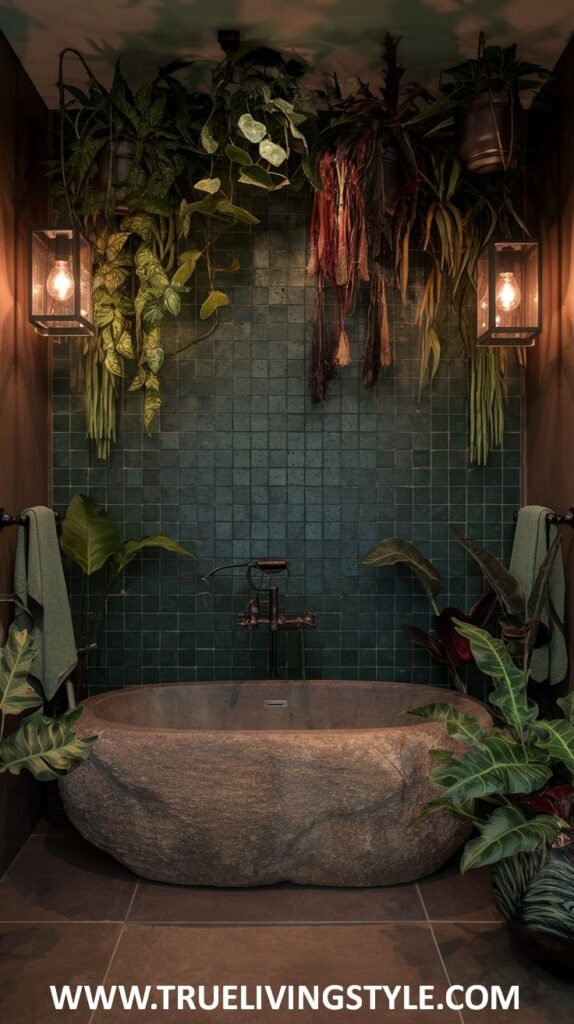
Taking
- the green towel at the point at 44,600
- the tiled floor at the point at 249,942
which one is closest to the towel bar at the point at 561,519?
the tiled floor at the point at 249,942

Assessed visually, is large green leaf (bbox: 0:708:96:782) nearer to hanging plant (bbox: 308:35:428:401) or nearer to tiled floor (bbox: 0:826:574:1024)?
tiled floor (bbox: 0:826:574:1024)

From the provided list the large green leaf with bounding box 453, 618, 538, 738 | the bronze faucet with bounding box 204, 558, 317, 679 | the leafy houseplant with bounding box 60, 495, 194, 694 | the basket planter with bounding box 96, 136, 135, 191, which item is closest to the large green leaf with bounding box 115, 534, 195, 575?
the leafy houseplant with bounding box 60, 495, 194, 694

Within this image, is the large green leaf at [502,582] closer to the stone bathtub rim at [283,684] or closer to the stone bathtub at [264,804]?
the stone bathtub rim at [283,684]

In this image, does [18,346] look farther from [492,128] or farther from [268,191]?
[492,128]

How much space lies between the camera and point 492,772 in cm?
204

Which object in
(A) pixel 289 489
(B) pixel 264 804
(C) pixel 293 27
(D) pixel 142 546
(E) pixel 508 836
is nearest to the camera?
(E) pixel 508 836

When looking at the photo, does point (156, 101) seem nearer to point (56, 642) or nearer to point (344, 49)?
point (344, 49)

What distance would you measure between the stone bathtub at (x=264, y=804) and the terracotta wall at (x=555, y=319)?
0.76m

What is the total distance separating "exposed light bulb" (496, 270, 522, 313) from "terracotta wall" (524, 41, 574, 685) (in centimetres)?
16

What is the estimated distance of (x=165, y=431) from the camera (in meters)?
3.21

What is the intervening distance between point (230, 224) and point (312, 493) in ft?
3.44

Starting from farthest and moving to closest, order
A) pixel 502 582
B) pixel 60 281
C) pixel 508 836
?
pixel 502 582
pixel 60 281
pixel 508 836

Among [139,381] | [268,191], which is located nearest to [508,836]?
[139,381]

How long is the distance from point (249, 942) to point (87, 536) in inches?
55.8
